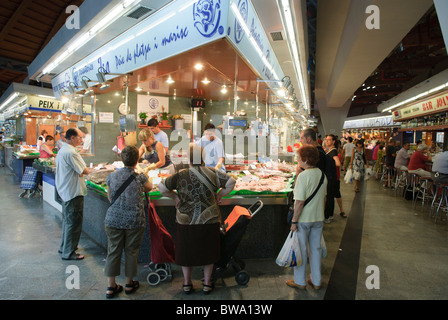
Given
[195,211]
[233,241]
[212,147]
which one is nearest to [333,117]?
[212,147]

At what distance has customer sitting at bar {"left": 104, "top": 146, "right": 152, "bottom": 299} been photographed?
2986mm

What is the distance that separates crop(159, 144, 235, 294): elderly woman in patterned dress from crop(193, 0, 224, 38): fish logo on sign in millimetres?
1557

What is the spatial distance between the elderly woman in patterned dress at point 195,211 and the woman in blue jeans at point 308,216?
0.93 meters

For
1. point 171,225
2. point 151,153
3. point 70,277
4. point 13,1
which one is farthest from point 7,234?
point 13,1

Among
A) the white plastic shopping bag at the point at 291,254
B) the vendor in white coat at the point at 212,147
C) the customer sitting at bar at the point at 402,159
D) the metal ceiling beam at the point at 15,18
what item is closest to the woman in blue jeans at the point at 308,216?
the white plastic shopping bag at the point at 291,254

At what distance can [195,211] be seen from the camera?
291cm

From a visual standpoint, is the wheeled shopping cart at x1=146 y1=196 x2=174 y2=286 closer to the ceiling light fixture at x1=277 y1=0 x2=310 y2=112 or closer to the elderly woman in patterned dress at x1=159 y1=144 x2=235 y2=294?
the elderly woman in patterned dress at x1=159 y1=144 x2=235 y2=294

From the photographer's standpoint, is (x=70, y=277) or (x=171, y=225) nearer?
(x=70, y=277)

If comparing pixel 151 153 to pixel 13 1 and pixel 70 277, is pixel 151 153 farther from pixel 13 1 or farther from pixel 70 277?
pixel 13 1

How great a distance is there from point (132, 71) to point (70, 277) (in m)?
3.62

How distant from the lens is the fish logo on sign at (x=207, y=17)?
11.2ft

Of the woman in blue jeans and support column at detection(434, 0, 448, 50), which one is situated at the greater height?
support column at detection(434, 0, 448, 50)

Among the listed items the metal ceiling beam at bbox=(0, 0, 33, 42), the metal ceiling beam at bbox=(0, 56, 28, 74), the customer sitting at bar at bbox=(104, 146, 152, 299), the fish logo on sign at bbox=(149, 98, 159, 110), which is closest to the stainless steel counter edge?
the customer sitting at bar at bbox=(104, 146, 152, 299)
